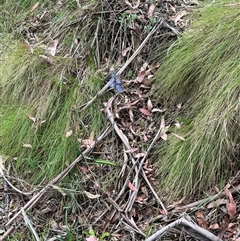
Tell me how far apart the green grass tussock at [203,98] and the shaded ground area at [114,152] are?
9 cm

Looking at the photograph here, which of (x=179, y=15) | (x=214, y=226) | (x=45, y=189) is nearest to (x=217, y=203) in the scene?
(x=214, y=226)

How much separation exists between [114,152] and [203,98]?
1.82 feet

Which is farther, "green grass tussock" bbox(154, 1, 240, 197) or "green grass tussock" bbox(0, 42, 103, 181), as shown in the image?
"green grass tussock" bbox(0, 42, 103, 181)

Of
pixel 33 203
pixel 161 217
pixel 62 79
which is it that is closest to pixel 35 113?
pixel 62 79

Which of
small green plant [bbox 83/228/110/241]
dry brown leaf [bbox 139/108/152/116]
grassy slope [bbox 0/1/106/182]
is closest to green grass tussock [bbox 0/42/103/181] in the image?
grassy slope [bbox 0/1/106/182]

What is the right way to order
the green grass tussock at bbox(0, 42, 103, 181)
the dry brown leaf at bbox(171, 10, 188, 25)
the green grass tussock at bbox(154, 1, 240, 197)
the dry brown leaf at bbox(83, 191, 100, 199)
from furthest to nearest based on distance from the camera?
the dry brown leaf at bbox(171, 10, 188, 25) → the green grass tussock at bbox(0, 42, 103, 181) → the dry brown leaf at bbox(83, 191, 100, 199) → the green grass tussock at bbox(154, 1, 240, 197)

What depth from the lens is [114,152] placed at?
2.46m

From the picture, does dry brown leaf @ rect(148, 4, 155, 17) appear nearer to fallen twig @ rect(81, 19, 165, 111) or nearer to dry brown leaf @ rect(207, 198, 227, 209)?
fallen twig @ rect(81, 19, 165, 111)

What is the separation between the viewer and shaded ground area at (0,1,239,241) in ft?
7.25

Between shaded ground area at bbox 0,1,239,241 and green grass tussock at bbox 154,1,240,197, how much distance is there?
0.09 metres

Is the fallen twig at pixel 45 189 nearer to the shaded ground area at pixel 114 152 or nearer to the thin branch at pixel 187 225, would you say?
the shaded ground area at pixel 114 152

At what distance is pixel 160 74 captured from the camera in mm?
2594

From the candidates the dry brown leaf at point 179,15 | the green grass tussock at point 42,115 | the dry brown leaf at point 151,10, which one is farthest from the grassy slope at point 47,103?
the dry brown leaf at point 179,15

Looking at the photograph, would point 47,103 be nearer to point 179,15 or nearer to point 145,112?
point 145,112
